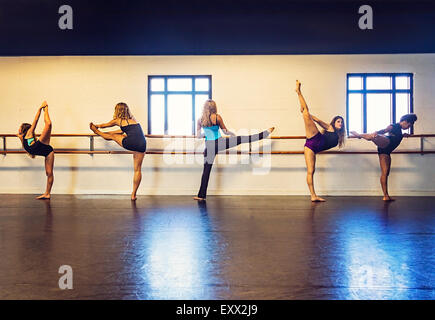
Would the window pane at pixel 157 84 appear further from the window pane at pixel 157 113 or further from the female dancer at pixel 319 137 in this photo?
the female dancer at pixel 319 137

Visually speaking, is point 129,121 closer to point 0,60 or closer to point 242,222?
point 242,222

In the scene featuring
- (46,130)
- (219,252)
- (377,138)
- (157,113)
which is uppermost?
(157,113)

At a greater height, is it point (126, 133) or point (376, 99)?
point (376, 99)

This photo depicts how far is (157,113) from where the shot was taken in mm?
6812

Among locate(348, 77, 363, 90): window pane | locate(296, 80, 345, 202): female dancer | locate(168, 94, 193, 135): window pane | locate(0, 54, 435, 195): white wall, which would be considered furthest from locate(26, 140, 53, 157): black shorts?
locate(348, 77, 363, 90): window pane

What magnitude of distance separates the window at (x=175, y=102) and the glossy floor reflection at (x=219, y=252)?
2.29 m

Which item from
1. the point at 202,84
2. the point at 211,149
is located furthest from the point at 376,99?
the point at 211,149

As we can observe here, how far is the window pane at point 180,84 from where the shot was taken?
6789 millimetres

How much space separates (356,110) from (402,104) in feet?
2.55

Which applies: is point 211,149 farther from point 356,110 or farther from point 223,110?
point 356,110
